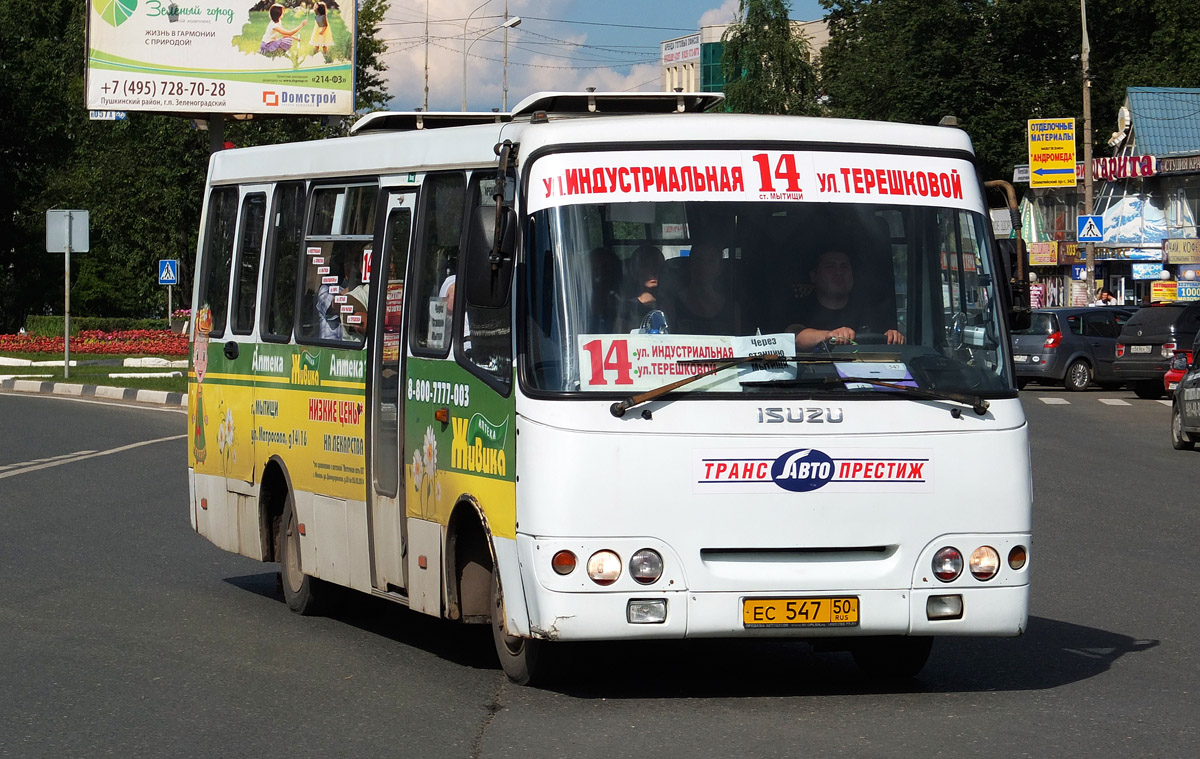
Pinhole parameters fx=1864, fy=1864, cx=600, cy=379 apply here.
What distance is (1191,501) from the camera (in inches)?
696

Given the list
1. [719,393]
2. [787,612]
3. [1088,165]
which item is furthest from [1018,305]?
[1088,165]

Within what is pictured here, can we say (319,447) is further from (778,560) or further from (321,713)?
(778,560)

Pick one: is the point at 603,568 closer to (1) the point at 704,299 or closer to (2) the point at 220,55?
(1) the point at 704,299

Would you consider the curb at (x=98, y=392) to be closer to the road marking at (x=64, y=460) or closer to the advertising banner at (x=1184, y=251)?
the road marking at (x=64, y=460)

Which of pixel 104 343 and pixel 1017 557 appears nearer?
pixel 1017 557

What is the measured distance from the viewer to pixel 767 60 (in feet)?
272

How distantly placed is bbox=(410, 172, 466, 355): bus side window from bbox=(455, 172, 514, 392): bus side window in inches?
7.3

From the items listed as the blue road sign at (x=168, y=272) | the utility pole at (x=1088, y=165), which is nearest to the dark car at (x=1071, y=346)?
the utility pole at (x=1088, y=165)

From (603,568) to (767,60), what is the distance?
3047 inches

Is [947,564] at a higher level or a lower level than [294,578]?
higher

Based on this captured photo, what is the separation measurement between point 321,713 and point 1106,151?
240 feet

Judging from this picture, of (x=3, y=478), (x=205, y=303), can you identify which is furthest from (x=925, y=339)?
(x=3, y=478)

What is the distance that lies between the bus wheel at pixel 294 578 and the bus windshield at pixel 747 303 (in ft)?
11.0

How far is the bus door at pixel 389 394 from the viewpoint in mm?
8992
